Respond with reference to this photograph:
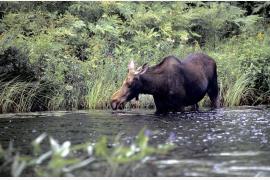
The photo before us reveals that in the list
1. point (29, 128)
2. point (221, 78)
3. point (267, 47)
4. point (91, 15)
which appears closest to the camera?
point (29, 128)

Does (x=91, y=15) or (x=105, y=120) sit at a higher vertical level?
(x=91, y=15)

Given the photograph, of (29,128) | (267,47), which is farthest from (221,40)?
(29,128)

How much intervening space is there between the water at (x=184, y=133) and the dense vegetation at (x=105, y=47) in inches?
68.1

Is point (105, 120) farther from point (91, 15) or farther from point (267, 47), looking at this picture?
point (91, 15)

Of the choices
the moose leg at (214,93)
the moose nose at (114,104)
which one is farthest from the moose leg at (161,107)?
the moose leg at (214,93)

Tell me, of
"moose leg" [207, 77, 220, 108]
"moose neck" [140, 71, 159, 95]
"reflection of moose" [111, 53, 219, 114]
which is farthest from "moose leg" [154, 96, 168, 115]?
"moose leg" [207, 77, 220, 108]

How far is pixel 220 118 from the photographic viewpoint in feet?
38.8

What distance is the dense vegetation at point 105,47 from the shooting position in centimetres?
1541

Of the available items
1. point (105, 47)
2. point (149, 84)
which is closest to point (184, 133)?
point (149, 84)

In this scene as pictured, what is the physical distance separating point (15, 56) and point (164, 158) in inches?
371

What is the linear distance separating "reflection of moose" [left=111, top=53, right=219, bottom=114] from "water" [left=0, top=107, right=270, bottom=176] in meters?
0.53

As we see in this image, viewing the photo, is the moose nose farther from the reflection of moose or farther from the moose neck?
the moose neck

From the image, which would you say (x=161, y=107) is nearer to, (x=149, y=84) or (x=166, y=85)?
(x=166, y=85)

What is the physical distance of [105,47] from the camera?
60.7 ft
